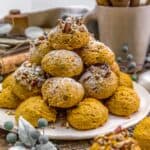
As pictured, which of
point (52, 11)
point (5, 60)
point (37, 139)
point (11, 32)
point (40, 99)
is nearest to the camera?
point (37, 139)

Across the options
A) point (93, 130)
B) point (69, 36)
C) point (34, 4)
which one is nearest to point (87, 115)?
point (93, 130)

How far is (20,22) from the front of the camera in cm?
123

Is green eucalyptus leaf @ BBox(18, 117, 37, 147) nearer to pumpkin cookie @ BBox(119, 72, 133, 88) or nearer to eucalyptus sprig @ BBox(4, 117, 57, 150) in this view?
eucalyptus sprig @ BBox(4, 117, 57, 150)

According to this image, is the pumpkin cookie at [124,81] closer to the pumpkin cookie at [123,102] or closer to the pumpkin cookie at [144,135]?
the pumpkin cookie at [123,102]

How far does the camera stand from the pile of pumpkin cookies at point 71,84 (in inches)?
23.0

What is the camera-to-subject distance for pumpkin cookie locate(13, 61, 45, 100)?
62 cm

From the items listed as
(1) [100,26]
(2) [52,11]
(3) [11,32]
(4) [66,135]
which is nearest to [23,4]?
(2) [52,11]

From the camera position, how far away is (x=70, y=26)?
2.05 feet

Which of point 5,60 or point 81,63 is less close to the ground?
A: point 81,63

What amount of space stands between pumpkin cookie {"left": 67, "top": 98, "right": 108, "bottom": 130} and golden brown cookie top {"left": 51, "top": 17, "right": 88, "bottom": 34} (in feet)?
0.39

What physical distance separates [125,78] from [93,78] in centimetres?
9

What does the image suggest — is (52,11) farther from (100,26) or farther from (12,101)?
(12,101)

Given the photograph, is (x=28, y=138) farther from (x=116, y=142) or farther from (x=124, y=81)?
(x=124, y=81)

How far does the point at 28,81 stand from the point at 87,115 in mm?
115
